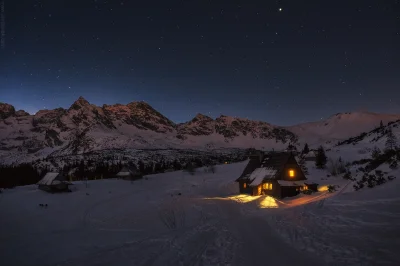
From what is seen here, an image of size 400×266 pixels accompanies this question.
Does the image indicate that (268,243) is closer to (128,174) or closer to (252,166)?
(252,166)

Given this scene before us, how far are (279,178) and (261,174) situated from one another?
3.28m

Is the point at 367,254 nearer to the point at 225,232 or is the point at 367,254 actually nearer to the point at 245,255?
the point at 245,255

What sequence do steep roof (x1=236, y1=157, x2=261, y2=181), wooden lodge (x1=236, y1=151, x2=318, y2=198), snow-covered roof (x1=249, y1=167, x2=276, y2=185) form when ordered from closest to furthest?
wooden lodge (x1=236, y1=151, x2=318, y2=198) → snow-covered roof (x1=249, y1=167, x2=276, y2=185) → steep roof (x1=236, y1=157, x2=261, y2=181)

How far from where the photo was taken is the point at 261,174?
148 feet

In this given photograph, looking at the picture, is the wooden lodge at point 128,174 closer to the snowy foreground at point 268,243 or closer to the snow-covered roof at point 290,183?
the snow-covered roof at point 290,183

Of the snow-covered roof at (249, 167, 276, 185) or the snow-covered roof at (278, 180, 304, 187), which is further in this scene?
the snow-covered roof at (249, 167, 276, 185)

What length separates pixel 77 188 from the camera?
66.9 m

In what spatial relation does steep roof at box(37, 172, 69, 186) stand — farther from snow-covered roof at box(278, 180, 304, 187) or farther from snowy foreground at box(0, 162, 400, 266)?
snow-covered roof at box(278, 180, 304, 187)

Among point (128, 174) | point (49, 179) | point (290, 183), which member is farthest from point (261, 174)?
point (128, 174)

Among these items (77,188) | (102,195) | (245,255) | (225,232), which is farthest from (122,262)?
(77,188)

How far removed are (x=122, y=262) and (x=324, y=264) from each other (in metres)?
6.69

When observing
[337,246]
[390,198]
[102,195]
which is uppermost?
[390,198]

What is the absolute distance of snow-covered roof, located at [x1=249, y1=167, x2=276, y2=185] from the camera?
43.4m

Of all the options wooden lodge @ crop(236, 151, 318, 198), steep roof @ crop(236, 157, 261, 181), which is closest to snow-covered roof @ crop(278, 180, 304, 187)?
wooden lodge @ crop(236, 151, 318, 198)
